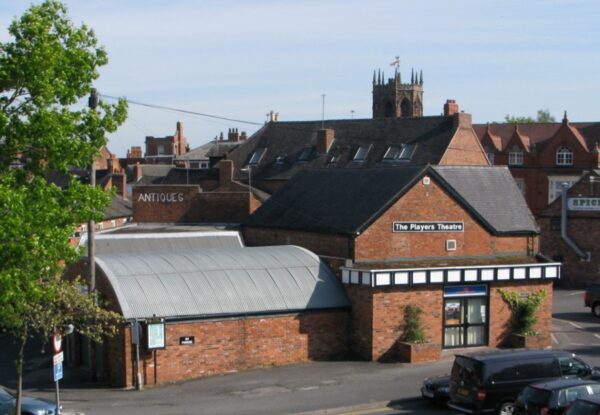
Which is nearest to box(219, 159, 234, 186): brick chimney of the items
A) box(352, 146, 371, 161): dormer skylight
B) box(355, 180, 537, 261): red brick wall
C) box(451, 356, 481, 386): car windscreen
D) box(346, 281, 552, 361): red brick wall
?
box(352, 146, 371, 161): dormer skylight

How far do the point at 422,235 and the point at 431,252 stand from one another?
0.75 meters

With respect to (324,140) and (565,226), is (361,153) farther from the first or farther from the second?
(565,226)

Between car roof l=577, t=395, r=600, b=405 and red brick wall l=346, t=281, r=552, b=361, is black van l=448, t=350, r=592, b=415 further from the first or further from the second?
red brick wall l=346, t=281, r=552, b=361

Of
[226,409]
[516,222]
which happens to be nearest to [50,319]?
[226,409]

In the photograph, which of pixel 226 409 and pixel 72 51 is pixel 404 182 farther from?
pixel 72 51

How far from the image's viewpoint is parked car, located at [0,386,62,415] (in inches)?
837

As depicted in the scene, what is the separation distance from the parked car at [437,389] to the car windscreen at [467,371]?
42.1 inches

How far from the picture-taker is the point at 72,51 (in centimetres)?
1858

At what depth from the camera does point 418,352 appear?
29.8 meters

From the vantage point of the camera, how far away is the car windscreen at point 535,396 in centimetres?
1981

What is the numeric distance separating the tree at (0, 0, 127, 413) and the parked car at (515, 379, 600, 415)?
35.2 feet

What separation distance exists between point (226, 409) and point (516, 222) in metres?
16.3

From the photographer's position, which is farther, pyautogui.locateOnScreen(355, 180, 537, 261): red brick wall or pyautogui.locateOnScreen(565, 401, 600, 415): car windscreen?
pyautogui.locateOnScreen(355, 180, 537, 261): red brick wall

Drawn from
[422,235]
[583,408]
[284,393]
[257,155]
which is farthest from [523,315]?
[257,155]
